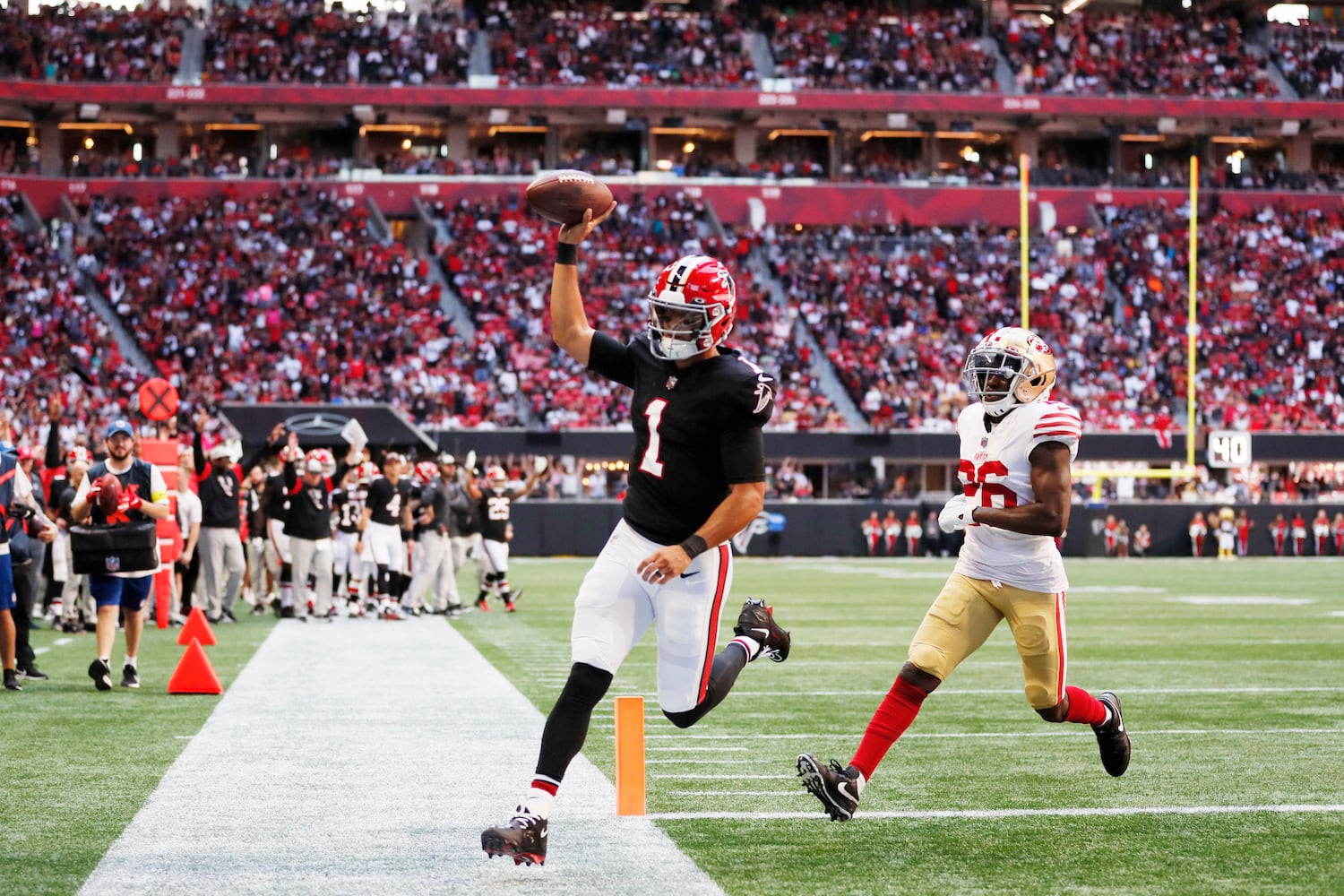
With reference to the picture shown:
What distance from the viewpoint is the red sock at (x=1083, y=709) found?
255 inches

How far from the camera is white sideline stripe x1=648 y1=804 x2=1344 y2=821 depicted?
620cm

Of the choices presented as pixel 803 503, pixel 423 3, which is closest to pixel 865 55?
pixel 423 3

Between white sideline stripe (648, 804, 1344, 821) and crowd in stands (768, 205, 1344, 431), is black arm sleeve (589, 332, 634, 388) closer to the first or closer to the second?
white sideline stripe (648, 804, 1344, 821)

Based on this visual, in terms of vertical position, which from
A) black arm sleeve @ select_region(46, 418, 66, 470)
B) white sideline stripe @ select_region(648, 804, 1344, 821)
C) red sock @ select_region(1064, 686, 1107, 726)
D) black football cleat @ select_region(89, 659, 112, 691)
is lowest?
black football cleat @ select_region(89, 659, 112, 691)

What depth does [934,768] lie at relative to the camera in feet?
24.4

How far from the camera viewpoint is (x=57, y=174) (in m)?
46.0

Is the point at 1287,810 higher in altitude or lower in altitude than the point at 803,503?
higher

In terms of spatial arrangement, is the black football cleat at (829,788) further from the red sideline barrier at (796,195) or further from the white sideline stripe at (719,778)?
the red sideline barrier at (796,195)

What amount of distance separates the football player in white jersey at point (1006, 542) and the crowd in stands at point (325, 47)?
42272 millimetres

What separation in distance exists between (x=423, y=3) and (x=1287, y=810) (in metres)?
47.6

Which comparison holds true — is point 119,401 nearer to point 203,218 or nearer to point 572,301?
point 203,218

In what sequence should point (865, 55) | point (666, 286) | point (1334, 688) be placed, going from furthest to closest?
point (865, 55)
point (1334, 688)
point (666, 286)

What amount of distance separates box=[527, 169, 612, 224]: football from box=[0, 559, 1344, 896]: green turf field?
7.34 feet

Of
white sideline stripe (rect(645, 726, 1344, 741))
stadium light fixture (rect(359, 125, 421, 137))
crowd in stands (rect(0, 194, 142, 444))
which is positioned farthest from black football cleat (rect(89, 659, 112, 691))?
stadium light fixture (rect(359, 125, 421, 137))
